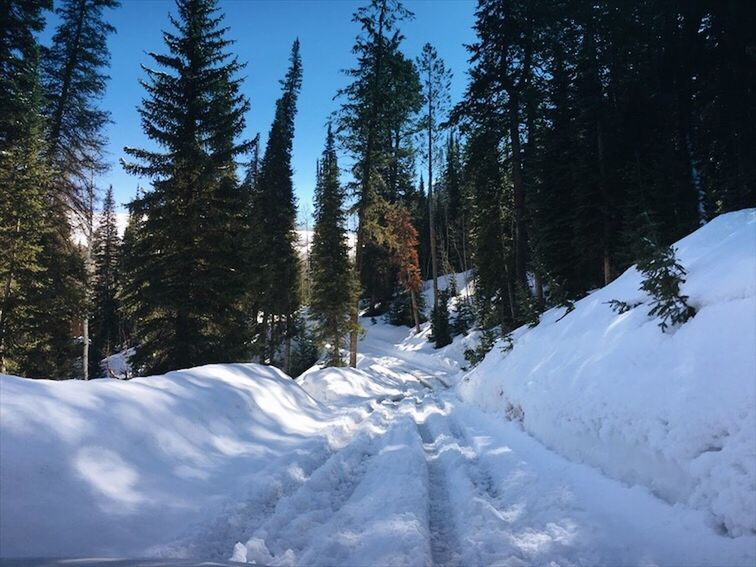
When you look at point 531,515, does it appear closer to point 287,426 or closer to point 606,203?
point 287,426

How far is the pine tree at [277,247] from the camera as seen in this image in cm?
2495

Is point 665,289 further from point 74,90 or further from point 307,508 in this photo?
point 74,90

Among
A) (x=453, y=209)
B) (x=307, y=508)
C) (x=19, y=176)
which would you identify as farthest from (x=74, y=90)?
(x=453, y=209)

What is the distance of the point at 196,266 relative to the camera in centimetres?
1247

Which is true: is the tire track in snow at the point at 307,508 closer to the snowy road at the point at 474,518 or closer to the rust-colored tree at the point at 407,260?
the snowy road at the point at 474,518

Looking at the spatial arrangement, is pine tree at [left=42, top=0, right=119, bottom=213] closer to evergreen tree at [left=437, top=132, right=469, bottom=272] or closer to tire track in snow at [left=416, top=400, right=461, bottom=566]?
tire track in snow at [left=416, top=400, right=461, bottom=566]

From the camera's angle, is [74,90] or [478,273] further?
[478,273]

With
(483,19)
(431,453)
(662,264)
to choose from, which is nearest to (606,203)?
(483,19)

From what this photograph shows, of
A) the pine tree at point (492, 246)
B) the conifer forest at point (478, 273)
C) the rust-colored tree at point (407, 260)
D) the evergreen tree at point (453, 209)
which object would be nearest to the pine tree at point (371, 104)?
the conifer forest at point (478, 273)

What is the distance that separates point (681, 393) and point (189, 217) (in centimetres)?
1303

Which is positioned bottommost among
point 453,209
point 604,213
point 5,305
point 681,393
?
point 681,393

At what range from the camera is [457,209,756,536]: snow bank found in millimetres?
3074

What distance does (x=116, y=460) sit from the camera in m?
4.14

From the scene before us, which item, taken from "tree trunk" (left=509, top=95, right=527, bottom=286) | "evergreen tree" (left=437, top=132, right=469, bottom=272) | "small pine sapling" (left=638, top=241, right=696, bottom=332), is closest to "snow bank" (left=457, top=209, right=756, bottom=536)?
"small pine sapling" (left=638, top=241, right=696, bottom=332)
